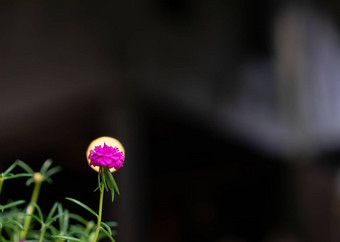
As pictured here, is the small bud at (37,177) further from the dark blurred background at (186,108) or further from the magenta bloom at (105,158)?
the dark blurred background at (186,108)

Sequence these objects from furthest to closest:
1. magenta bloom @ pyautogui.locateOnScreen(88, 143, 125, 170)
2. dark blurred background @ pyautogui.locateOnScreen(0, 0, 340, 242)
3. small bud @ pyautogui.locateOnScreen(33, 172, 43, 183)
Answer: dark blurred background @ pyautogui.locateOnScreen(0, 0, 340, 242)
small bud @ pyautogui.locateOnScreen(33, 172, 43, 183)
magenta bloom @ pyautogui.locateOnScreen(88, 143, 125, 170)

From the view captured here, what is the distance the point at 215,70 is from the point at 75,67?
1177 millimetres

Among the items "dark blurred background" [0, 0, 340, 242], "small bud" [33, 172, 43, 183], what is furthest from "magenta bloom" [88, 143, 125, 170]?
"dark blurred background" [0, 0, 340, 242]

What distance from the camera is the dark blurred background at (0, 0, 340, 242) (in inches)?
91.4

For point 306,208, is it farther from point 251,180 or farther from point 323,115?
point 251,180

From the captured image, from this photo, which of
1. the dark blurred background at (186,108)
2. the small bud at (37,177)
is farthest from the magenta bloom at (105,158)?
the dark blurred background at (186,108)

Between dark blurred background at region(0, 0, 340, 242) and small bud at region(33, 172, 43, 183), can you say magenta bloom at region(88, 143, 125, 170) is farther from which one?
dark blurred background at region(0, 0, 340, 242)

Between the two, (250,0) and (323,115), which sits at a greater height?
(250,0)

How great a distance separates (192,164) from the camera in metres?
3.92

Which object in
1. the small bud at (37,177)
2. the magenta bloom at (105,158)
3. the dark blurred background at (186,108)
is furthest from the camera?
the dark blurred background at (186,108)

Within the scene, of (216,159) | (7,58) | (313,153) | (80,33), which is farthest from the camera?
(216,159)

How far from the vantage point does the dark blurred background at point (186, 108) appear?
2.32 metres

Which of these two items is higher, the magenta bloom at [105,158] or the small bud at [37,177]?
the magenta bloom at [105,158]

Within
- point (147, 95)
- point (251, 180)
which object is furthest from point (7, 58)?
point (251, 180)
